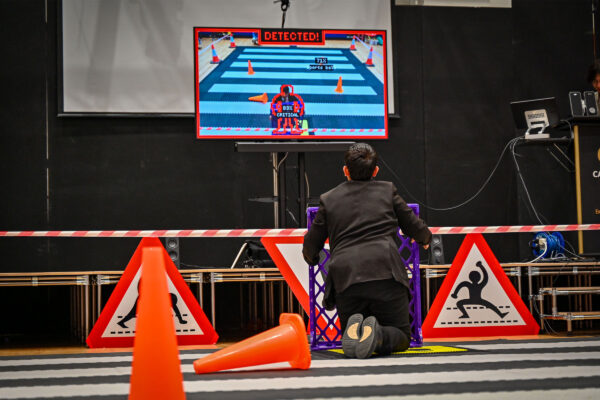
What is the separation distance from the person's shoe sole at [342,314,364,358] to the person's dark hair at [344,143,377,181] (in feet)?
2.90

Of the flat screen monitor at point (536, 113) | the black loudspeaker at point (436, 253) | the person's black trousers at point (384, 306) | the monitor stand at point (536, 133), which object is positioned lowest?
the person's black trousers at point (384, 306)

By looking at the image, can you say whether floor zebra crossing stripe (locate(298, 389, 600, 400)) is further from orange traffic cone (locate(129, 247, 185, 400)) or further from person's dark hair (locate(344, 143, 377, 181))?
person's dark hair (locate(344, 143, 377, 181))

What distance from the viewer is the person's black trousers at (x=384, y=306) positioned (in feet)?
14.4

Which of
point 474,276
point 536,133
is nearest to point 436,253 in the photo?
point 474,276

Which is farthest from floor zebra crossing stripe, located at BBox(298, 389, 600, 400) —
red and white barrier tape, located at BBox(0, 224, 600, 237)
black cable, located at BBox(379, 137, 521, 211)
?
black cable, located at BBox(379, 137, 521, 211)

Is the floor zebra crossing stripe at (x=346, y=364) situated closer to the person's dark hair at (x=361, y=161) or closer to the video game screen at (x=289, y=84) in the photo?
the person's dark hair at (x=361, y=161)

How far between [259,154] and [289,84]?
1.61 m

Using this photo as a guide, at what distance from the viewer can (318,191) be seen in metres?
8.76

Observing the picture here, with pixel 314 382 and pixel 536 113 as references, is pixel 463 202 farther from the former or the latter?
pixel 314 382

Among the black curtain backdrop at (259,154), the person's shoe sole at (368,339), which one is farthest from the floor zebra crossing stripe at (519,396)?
the black curtain backdrop at (259,154)

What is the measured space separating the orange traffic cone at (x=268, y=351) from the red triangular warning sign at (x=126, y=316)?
7.15ft

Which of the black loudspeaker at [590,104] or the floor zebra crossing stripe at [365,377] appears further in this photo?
the black loudspeaker at [590,104]

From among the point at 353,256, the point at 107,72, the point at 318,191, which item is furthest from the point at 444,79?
the point at 353,256

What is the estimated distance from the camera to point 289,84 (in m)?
7.16
